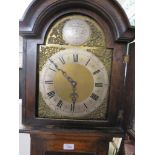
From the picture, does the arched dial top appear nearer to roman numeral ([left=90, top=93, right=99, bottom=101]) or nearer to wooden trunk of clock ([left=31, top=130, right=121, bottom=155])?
roman numeral ([left=90, top=93, right=99, bottom=101])


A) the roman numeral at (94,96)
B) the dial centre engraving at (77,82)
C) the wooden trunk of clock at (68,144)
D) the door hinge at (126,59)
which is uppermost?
the door hinge at (126,59)

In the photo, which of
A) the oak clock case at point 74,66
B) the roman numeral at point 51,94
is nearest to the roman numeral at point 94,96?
the oak clock case at point 74,66

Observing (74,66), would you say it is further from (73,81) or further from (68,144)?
(68,144)

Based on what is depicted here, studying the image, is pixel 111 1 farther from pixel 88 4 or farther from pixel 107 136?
pixel 107 136

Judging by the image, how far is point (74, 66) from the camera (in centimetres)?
97

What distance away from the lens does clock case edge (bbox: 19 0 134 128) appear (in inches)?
36.6

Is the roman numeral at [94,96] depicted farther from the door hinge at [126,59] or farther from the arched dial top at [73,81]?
the door hinge at [126,59]

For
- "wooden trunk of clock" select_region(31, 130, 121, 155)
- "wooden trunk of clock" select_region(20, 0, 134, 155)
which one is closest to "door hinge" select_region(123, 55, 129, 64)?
"wooden trunk of clock" select_region(20, 0, 134, 155)

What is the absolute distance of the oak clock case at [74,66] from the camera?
97 cm
